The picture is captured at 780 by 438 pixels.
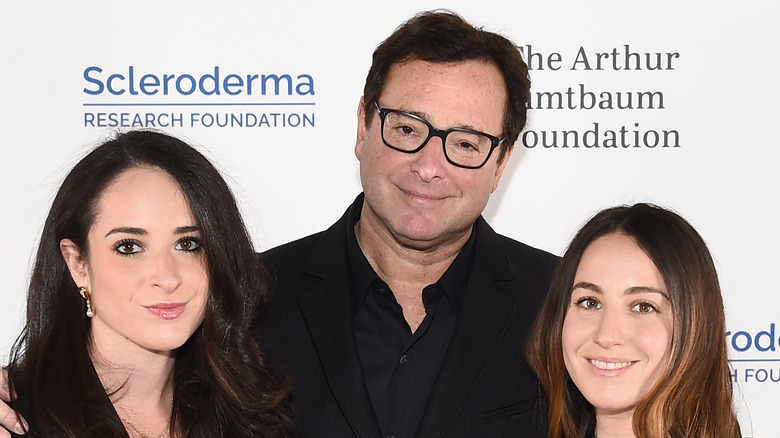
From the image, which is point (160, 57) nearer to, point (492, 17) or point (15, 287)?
point (15, 287)

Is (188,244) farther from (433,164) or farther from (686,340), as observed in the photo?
(686,340)

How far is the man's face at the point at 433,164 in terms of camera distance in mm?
2672

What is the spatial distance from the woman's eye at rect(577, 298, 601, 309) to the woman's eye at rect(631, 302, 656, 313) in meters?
0.10

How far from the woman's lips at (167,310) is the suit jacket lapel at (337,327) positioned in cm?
49

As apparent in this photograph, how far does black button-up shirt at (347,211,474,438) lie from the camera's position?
2600 mm

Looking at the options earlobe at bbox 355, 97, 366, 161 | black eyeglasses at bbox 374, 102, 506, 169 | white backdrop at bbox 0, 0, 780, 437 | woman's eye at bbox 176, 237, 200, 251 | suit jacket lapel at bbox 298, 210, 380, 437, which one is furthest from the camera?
white backdrop at bbox 0, 0, 780, 437

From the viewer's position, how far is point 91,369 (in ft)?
7.46

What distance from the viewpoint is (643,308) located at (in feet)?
7.28

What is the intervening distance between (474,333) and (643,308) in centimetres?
57

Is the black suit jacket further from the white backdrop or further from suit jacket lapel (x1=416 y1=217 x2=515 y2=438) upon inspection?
the white backdrop

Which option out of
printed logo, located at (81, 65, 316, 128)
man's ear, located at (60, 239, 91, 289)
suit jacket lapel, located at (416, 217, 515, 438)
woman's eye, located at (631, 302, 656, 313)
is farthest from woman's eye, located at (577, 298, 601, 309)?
printed logo, located at (81, 65, 316, 128)

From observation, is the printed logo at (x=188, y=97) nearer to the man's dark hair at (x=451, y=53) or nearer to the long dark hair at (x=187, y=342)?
the man's dark hair at (x=451, y=53)

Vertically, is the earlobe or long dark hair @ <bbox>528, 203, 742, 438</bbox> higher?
the earlobe

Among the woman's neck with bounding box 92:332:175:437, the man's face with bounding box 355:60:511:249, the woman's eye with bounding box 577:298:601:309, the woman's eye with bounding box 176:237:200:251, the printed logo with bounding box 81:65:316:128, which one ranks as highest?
the printed logo with bounding box 81:65:316:128
